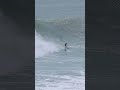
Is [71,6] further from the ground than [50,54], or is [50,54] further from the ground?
[71,6]

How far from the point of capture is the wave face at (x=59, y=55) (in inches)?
166

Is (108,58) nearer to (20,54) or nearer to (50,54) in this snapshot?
(50,54)

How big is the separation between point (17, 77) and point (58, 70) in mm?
382

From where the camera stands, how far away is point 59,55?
167 inches

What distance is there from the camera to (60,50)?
14.0 ft

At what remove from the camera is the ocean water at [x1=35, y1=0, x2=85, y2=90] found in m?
4.23

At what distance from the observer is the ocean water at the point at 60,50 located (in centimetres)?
423

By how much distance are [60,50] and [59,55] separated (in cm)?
5

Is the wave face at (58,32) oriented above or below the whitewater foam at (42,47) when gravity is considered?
above

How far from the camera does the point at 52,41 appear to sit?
4.29 meters

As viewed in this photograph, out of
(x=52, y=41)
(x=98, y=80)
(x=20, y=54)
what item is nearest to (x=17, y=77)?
(x=20, y=54)

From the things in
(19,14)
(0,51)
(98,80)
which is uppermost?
(19,14)

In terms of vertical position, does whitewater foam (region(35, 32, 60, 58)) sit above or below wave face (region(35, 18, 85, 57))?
below

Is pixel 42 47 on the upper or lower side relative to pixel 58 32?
lower
